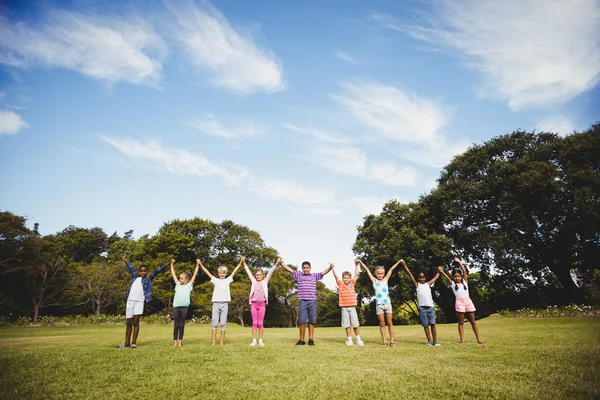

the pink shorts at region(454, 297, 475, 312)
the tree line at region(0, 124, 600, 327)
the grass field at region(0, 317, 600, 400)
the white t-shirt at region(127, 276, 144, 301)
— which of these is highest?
the tree line at region(0, 124, 600, 327)

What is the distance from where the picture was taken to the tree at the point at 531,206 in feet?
80.5

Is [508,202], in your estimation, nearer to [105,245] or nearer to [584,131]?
[584,131]

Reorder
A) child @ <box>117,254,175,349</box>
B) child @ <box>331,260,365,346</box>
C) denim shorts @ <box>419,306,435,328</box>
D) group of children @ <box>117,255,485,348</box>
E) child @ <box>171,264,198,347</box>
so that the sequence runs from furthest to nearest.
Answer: child @ <box>331,260,365,346</box>, denim shorts @ <box>419,306,435,328</box>, group of children @ <box>117,255,485,348</box>, child @ <box>171,264,198,347</box>, child @ <box>117,254,175,349</box>

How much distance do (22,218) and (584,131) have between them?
50999mm

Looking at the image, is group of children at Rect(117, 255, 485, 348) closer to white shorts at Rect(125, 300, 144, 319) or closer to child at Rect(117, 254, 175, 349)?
child at Rect(117, 254, 175, 349)

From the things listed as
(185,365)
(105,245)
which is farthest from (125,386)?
(105,245)

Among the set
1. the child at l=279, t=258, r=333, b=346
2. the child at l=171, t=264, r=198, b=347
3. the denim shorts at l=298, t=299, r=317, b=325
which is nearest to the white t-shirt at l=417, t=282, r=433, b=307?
the child at l=279, t=258, r=333, b=346

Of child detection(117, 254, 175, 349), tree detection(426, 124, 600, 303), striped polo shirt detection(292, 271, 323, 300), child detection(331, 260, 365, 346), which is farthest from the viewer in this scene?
tree detection(426, 124, 600, 303)

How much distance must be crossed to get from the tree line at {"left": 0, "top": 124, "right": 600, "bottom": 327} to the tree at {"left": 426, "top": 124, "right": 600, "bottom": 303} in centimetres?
9

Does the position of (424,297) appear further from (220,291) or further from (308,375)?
(220,291)

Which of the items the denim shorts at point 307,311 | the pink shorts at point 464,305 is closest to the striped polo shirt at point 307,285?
the denim shorts at point 307,311

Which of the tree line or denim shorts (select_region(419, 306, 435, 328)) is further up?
the tree line

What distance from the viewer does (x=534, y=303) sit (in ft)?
97.7

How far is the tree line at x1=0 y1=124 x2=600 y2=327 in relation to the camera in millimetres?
25422
